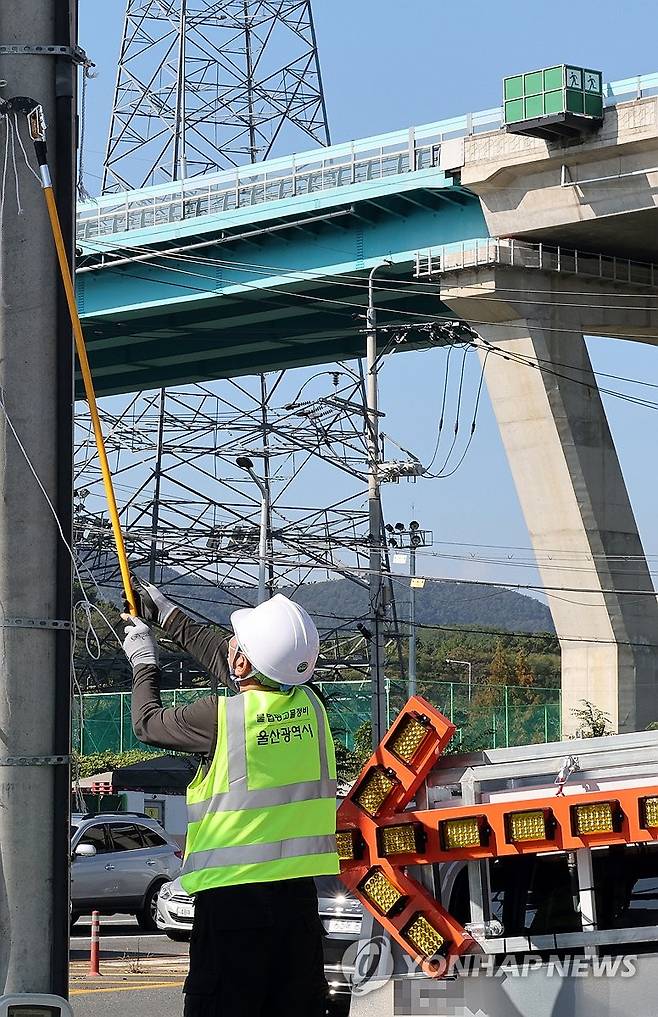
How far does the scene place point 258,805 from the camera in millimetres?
5691

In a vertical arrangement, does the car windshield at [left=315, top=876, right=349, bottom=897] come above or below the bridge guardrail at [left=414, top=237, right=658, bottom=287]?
below

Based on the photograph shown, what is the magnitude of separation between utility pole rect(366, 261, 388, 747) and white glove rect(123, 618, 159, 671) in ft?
83.9

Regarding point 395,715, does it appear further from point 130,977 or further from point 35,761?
point 35,761

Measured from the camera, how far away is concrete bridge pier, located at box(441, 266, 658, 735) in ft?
127

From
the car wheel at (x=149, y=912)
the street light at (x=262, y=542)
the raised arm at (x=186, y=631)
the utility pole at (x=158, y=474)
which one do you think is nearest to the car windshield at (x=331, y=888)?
the raised arm at (x=186, y=631)

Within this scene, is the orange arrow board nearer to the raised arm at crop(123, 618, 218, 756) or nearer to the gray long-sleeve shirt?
the gray long-sleeve shirt

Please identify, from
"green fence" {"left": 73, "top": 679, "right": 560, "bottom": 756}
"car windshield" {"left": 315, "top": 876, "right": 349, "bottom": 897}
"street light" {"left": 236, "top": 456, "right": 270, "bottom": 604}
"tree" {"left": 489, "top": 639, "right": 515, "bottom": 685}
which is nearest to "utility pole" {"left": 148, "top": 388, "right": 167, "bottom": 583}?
"green fence" {"left": 73, "top": 679, "right": 560, "bottom": 756}

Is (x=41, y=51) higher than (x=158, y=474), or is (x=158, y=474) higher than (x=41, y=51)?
(x=158, y=474)

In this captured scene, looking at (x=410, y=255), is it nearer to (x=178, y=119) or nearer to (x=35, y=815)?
(x=178, y=119)

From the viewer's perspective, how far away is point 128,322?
161 feet

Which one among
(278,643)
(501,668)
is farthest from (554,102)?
(501,668)

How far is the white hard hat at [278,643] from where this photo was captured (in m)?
5.82

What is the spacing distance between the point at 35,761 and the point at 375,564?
2940 cm

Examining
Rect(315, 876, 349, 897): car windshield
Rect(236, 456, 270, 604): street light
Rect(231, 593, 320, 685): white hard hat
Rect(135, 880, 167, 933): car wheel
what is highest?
Rect(236, 456, 270, 604): street light
